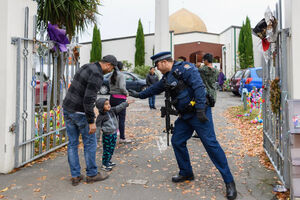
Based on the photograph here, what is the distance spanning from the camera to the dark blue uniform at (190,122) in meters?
3.80

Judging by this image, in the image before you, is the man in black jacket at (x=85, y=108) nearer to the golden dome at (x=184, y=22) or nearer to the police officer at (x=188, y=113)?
the police officer at (x=188, y=113)

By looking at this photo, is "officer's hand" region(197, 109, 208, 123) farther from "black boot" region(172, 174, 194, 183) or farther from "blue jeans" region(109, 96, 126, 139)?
"blue jeans" region(109, 96, 126, 139)

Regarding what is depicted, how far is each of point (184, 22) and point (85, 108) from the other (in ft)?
132

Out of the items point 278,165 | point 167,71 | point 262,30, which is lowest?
point 278,165

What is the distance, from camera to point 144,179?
4.41 meters

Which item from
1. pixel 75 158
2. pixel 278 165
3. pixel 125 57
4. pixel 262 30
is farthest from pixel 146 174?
pixel 125 57

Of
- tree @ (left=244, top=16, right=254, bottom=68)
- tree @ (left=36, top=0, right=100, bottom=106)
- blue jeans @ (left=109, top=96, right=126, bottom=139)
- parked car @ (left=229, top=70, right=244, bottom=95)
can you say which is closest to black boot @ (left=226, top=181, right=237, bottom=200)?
blue jeans @ (left=109, top=96, right=126, bottom=139)

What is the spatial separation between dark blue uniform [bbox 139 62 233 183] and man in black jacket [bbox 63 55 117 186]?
964 mm

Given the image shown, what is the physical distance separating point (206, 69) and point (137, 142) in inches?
91.3

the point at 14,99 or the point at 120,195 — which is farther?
the point at 14,99

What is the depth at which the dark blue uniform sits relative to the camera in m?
3.80

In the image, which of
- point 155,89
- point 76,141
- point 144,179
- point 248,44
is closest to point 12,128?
point 76,141

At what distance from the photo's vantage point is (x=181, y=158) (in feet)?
13.9

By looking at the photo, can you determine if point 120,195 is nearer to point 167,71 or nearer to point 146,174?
point 146,174
